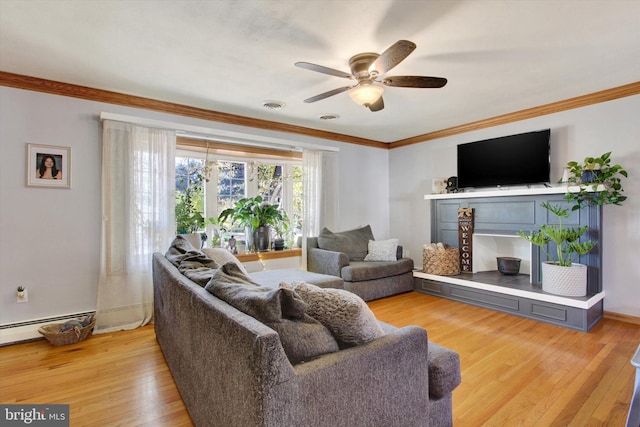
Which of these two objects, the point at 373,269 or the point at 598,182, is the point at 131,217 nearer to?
the point at 373,269

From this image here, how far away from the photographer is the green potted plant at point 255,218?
4.36 meters

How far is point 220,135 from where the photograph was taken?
3.95m

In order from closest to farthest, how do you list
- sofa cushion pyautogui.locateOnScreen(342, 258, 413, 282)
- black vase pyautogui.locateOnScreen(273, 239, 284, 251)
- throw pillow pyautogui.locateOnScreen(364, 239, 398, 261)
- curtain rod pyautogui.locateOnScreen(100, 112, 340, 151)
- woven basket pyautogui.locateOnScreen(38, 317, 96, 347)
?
woven basket pyautogui.locateOnScreen(38, 317, 96, 347) < curtain rod pyautogui.locateOnScreen(100, 112, 340, 151) < sofa cushion pyautogui.locateOnScreen(342, 258, 413, 282) < throw pillow pyautogui.locateOnScreen(364, 239, 398, 261) < black vase pyautogui.locateOnScreen(273, 239, 284, 251)

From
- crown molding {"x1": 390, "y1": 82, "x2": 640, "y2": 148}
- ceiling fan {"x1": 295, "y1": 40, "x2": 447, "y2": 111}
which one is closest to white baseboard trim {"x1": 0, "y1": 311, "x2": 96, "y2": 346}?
ceiling fan {"x1": 295, "y1": 40, "x2": 447, "y2": 111}

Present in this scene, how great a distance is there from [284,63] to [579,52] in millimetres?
2391

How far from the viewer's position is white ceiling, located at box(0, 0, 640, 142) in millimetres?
1928

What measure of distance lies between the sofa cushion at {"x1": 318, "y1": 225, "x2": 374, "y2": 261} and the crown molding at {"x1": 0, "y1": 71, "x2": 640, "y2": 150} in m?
1.58

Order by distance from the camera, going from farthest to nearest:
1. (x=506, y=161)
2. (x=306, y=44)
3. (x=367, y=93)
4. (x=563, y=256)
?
(x=506, y=161)
(x=563, y=256)
(x=367, y=93)
(x=306, y=44)

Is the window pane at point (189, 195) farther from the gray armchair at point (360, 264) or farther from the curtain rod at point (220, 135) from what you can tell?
the gray armchair at point (360, 264)

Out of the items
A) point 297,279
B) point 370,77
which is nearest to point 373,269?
Answer: point 297,279

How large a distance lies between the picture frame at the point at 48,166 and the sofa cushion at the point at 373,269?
3206 mm

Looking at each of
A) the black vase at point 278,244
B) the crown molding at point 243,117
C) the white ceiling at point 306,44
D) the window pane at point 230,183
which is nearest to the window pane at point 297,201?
the black vase at point 278,244

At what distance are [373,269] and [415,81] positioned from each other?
8.19 ft

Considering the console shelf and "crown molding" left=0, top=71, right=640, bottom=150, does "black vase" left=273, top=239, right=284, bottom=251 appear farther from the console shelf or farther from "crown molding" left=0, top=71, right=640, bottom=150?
the console shelf
